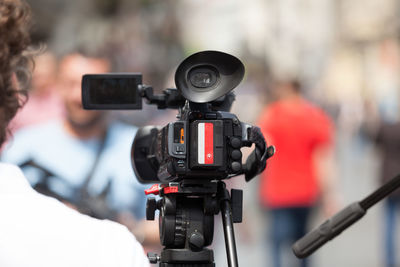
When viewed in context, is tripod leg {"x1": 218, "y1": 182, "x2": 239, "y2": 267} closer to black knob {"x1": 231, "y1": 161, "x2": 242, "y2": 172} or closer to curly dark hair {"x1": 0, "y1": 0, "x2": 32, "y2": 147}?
black knob {"x1": 231, "y1": 161, "x2": 242, "y2": 172}

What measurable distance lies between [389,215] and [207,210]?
5.47 metres

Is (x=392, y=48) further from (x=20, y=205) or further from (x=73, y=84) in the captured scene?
(x=20, y=205)

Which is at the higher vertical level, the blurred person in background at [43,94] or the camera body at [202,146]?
the blurred person in background at [43,94]

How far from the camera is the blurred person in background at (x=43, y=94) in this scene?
5941mm

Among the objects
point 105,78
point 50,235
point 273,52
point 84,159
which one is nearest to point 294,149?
point 84,159

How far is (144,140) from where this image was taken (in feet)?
9.12

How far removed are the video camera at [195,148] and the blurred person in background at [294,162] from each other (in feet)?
14.0

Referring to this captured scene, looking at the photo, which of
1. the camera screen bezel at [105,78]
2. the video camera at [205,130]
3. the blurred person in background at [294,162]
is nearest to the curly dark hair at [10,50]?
the camera screen bezel at [105,78]

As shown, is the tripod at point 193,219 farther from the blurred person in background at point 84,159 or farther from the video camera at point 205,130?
the blurred person in background at point 84,159

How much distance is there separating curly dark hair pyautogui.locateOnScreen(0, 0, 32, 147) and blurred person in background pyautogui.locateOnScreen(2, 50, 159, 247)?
79 cm

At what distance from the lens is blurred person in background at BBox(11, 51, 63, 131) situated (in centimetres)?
594

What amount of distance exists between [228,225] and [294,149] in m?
4.54

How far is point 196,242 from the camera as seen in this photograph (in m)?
2.44

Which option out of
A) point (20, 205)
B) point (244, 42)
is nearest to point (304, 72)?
point (244, 42)
